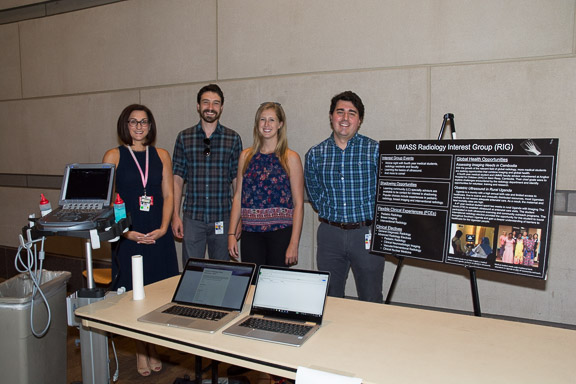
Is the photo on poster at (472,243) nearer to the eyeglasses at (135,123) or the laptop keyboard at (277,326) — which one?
the laptop keyboard at (277,326)

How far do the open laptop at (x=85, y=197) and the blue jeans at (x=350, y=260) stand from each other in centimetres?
136

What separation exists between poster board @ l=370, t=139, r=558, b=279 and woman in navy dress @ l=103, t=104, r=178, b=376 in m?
1.42

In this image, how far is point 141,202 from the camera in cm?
291

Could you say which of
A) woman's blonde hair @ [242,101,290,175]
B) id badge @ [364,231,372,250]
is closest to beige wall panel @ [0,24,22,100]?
woman's blonde hair @ [242,101,290,175]

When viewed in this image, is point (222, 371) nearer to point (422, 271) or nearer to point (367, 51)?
point (422, 271)

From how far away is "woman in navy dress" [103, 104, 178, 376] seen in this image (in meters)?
2.90

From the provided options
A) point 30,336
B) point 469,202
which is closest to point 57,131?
point 30,336

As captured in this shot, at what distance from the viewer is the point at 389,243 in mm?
2664

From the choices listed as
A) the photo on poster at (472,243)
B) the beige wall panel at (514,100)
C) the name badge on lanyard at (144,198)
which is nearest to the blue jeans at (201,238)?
the name badge on lanyard at (144,198)

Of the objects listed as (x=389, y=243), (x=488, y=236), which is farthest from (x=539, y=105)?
(x=389, y=243)

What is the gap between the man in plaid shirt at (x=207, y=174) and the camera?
329 centimetres

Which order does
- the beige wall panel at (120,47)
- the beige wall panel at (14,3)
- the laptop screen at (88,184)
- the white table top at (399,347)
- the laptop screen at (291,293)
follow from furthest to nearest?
1. the beige wall panel at (14,3)
2. the beige wall panel at (120,47)
3. the laptop screen at (88,184)
4. the laptop screen at (291,293)
5. the white table top at (399,347)

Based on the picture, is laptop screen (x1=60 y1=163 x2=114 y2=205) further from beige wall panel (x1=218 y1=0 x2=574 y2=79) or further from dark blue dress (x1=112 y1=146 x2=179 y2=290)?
beige wall panel (x1=218 y1=0 x2=574 y2=79)

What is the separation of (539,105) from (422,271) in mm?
1371
